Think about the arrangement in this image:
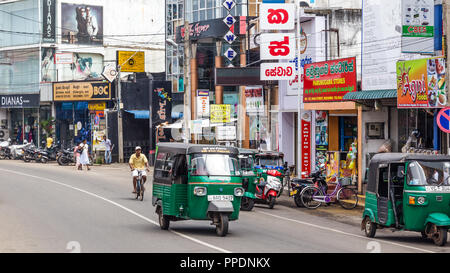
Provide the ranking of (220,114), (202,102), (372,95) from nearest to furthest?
(372,95), (220,114), (202,102)

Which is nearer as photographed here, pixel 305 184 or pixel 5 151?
pixel 305 184

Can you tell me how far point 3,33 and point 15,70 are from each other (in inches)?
145

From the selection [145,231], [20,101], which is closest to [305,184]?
[145,231]

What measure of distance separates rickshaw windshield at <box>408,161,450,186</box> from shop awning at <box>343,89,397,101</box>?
9.30 meters

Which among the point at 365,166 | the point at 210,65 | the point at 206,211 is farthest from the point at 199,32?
the point at 206,211

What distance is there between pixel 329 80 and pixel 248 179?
8570 mm

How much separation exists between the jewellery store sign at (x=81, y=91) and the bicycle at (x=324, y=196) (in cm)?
3192

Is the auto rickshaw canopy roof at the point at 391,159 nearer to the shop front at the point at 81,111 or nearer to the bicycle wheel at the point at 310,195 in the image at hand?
the bicycle wheel at the point at 310,195

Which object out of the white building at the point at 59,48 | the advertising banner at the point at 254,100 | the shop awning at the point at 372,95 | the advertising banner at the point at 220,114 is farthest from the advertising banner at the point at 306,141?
the white building at the point at 59,48

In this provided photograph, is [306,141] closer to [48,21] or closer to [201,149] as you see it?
[201,149]

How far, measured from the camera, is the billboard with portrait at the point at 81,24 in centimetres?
6462

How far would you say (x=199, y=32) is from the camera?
4953cm

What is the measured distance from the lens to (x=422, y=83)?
23484mm

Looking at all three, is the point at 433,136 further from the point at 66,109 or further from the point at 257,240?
the point at 66,109
